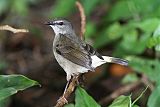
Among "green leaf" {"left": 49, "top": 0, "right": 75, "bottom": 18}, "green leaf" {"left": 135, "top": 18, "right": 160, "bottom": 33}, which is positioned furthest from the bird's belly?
"green leaf" {"left": 49, "top": 0, "right": 75, "bottom": 18}

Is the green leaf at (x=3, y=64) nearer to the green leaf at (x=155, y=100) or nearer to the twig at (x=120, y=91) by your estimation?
the twig at (x=120, y=91)

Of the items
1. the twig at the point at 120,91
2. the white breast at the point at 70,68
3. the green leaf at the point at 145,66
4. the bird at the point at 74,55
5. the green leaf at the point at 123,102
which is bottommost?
the twig at the point at 120,91

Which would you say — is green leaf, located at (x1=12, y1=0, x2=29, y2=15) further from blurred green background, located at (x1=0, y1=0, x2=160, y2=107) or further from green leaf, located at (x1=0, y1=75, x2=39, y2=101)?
green leaf, located at (x1=0, y1=75, x2=39, y2=101)

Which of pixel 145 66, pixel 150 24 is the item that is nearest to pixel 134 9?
pixel 150 24

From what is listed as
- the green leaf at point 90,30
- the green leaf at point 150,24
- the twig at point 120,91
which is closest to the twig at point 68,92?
the green leaf at point 150,24

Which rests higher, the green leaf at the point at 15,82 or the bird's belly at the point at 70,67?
the green leaf at the point at 15,82

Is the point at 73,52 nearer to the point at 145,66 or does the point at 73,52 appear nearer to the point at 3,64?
the point at 145,66

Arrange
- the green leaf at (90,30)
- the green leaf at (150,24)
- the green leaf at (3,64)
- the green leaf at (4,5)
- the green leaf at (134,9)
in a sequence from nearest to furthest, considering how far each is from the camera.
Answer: the green leaf at (150,24) < the green leaf at (134,9) < the green leaf at (3,64) < the green leaf at (90,30) < the green leaf at (4,5)
